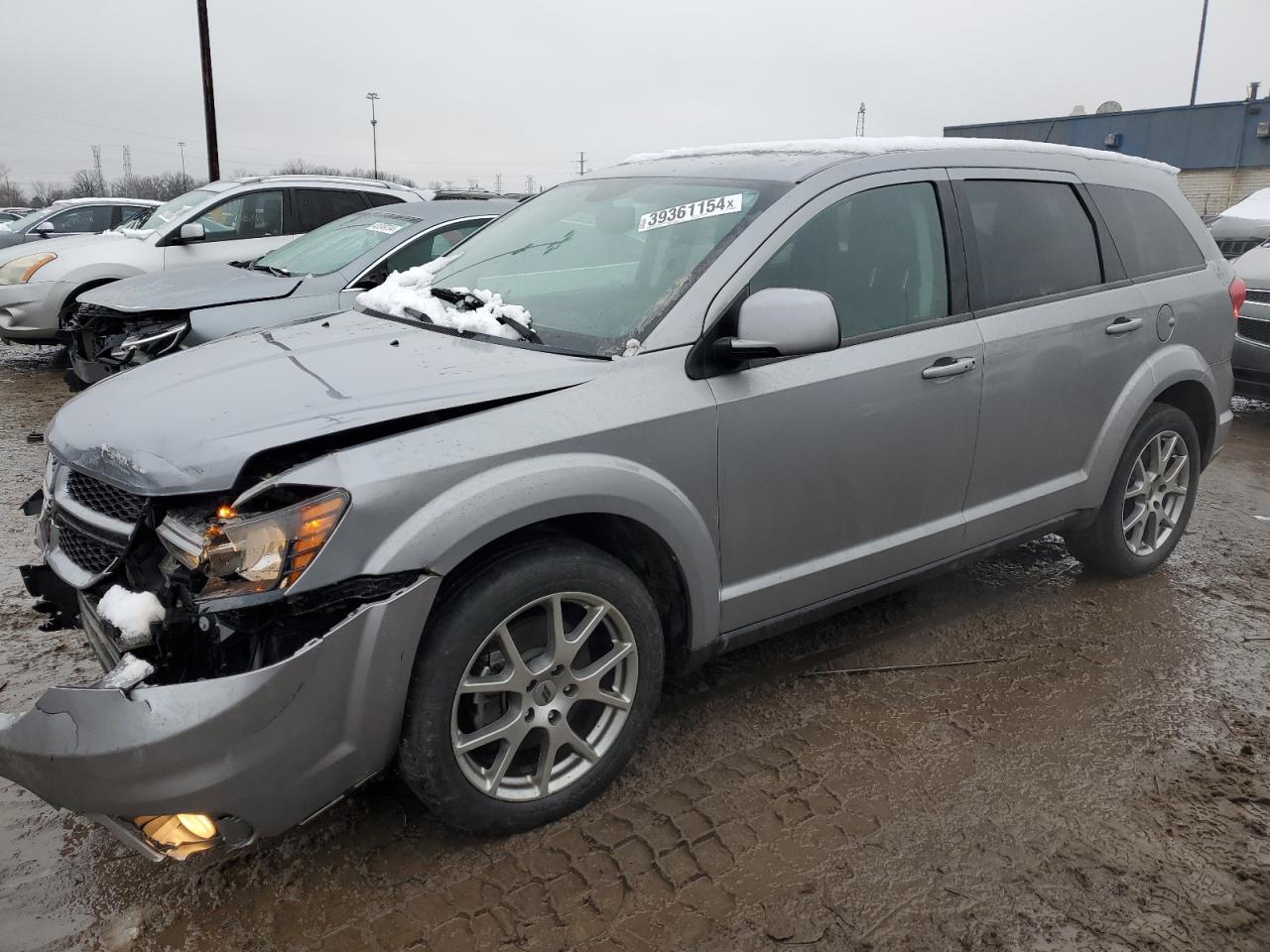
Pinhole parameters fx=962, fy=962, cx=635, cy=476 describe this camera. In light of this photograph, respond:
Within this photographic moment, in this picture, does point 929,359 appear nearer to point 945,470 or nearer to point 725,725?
point 945,470

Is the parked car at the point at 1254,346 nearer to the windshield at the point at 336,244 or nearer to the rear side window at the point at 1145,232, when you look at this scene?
the rear side window at the point at 1145,232

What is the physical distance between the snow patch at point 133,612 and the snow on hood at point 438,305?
125 cm

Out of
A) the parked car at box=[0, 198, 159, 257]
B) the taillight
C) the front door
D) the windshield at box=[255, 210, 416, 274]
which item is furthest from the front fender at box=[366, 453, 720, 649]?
the parked car at box=[0, 198, 159, 257]

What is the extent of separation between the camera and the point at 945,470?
3410mm

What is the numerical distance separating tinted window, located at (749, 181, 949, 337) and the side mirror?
21cm

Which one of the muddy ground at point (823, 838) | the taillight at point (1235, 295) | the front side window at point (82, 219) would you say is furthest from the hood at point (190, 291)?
the front side window at point (82, 219)

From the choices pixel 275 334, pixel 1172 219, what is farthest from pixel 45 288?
pixel 1172 219

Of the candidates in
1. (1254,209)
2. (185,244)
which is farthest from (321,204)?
(1254,209)

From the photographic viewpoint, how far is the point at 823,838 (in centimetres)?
263

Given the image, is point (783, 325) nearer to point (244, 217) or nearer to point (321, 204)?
point (321, 204)

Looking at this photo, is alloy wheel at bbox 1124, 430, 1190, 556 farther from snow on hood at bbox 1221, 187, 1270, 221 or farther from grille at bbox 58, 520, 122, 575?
snow on hood at bbox 1221, 187, 1270, 221

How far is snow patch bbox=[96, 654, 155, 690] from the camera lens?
210 cm

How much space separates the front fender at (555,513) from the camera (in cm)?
224

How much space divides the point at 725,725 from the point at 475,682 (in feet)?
3.56
